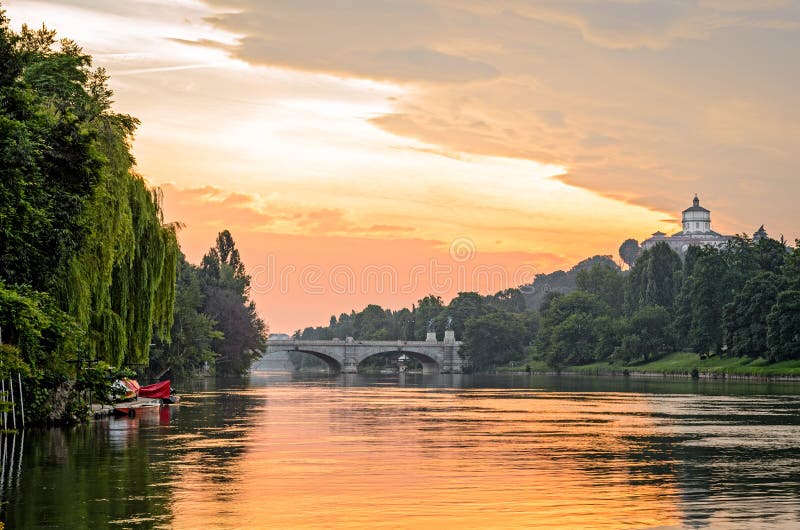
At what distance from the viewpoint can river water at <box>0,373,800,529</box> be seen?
23.2m

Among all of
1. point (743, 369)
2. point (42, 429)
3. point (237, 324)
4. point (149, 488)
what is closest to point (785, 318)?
point (743, 369)

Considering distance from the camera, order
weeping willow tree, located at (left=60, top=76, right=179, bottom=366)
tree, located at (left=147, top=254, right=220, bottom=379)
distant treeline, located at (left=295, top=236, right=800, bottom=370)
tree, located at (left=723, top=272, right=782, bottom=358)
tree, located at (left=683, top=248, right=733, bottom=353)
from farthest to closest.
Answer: tree, located at (left=683, top=248, right=733, bottom=353) → tree, located at (left=723, top=272, right=782, bottom=358) → distant treeline, located at (left=295, top=236, right=800, bottom=370) → tree, located at (left=147, top=254, right=220, bottom=379) → weeping willow tree, located at (left=60, top=76, right=179, bottom=366)

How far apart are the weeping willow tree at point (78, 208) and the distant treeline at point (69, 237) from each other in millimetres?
46

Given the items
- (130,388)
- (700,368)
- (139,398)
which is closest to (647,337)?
(700,368)

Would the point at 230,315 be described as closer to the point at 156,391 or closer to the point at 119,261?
the point at 156,391

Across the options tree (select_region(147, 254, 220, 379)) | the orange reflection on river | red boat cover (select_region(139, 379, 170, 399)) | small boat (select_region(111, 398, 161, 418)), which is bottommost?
the orange reflection on river

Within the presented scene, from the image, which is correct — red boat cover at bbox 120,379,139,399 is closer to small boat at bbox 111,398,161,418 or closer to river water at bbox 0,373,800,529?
small boat at bbox 111,398,161,418

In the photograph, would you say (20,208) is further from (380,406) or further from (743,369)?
(743,369)

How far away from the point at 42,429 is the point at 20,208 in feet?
34.8

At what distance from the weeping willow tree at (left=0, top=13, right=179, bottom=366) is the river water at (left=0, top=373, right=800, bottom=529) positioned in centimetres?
489

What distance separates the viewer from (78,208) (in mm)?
40031

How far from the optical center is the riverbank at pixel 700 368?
129 meters

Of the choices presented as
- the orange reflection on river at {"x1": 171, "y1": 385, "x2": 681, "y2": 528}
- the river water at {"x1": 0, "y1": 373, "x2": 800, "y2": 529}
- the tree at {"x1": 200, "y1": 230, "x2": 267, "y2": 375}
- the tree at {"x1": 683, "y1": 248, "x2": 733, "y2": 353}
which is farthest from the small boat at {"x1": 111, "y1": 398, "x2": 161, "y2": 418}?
the tree at {"x1": 683, "y1": 248, "x2": 733, "y2": 353}

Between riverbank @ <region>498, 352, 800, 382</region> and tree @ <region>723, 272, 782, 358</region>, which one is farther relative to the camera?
tree @ <region>723, 272, 782, 358</region>
